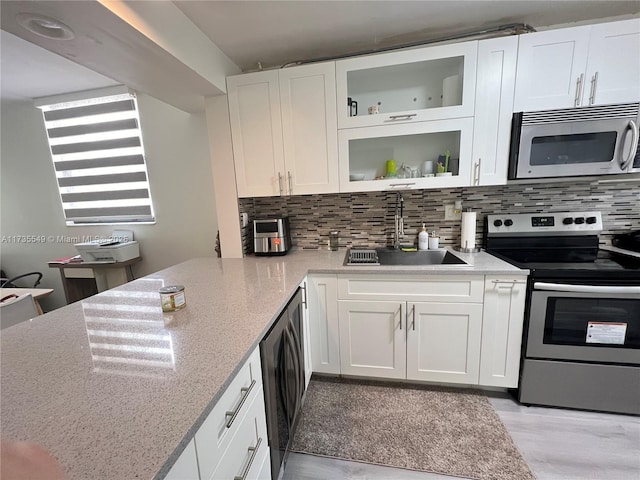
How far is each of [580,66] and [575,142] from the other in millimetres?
423

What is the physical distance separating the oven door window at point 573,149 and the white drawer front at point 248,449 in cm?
201

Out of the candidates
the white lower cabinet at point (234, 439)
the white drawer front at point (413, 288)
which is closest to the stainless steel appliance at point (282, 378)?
the white lower cabinet at point (234, 439)

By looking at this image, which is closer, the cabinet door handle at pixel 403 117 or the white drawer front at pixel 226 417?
the white drawer front at pixel 226 417

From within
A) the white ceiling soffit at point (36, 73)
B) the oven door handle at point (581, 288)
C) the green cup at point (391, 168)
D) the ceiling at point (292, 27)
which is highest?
the white ceiling soffit at point (36, 73)

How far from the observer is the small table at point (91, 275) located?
2.64 meters

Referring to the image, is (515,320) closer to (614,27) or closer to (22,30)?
(614,27)

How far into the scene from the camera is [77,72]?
2250 mm

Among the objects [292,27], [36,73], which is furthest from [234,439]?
[36,73]

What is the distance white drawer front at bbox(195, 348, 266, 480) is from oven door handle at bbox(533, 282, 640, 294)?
1.59 metres

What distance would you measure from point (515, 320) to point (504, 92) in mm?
1392

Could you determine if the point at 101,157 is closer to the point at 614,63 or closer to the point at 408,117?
the point at 408,117

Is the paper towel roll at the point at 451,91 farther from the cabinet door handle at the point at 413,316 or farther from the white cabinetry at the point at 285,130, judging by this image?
the cabinet door handle at the point at 413,316

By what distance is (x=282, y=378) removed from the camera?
1.19 meters

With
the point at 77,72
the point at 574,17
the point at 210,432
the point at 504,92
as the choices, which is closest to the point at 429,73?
the point at 504,92
